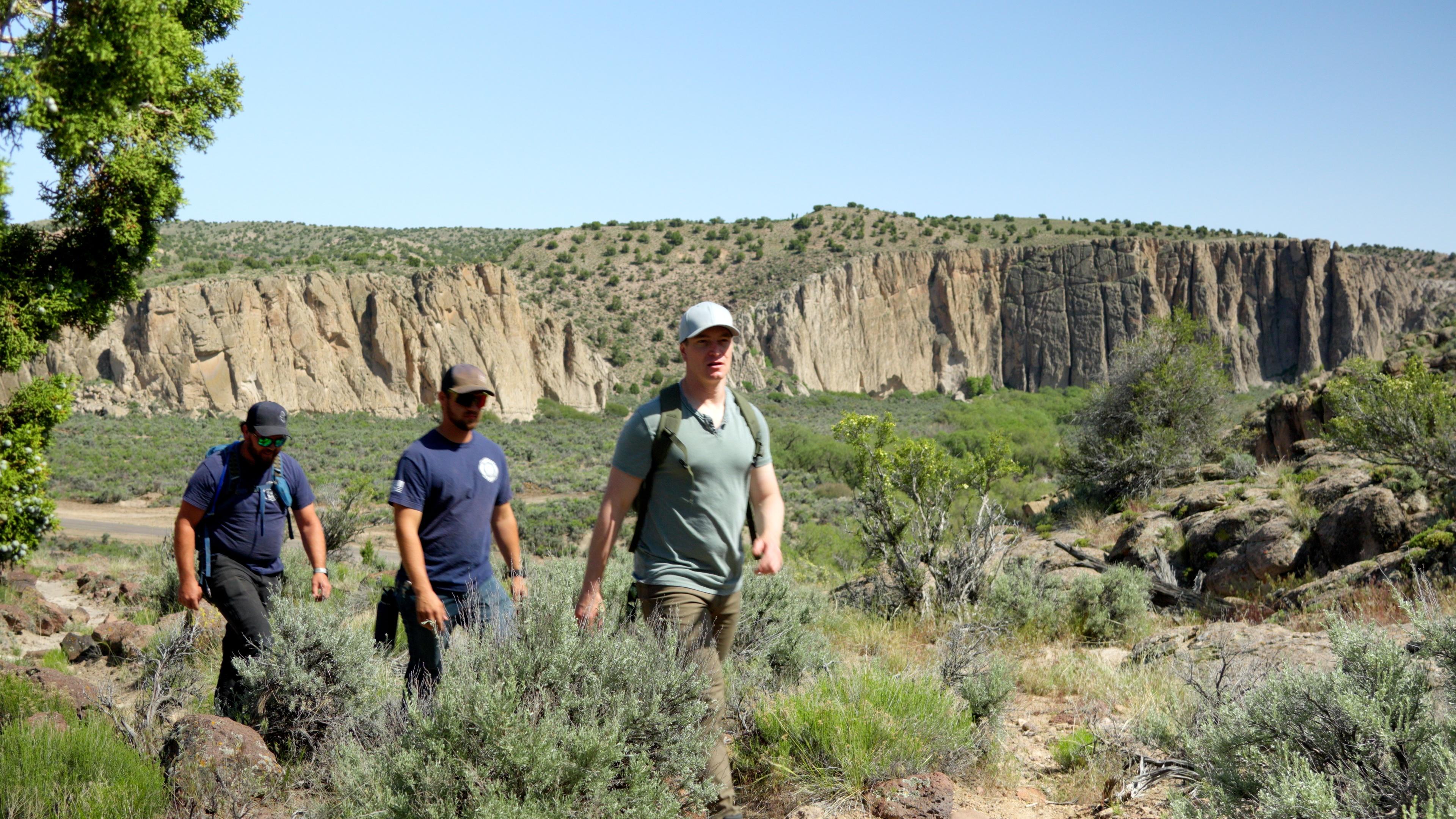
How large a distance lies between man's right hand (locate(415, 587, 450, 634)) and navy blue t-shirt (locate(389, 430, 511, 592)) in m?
0.19

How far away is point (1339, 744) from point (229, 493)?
469 centimetres

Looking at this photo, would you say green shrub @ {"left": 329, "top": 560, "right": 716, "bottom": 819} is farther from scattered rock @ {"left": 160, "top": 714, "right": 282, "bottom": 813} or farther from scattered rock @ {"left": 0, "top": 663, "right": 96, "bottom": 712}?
scattered rock @ {"left": 0, "top": 663, "right": 96, "bottom": 712}

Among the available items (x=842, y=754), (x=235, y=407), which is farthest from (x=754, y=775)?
(x=235, y=407)

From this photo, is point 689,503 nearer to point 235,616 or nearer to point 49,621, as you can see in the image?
point 235,616

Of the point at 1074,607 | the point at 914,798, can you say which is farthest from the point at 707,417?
the point at 1074,607

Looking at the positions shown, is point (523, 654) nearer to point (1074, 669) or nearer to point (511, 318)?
point (1074, 669)

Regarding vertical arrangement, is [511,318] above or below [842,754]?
above

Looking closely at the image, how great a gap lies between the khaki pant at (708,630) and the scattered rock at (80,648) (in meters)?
5.68

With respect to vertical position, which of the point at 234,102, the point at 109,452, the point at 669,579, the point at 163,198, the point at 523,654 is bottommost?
the point at 109,452

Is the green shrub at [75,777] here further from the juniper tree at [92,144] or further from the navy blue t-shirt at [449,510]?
the juniper tree at [92,144]

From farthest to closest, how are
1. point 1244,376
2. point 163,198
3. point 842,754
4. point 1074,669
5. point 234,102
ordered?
point 1244,376, point 1074,669, point 234,102, point 163,198, point 842,754

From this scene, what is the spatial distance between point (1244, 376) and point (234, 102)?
237 ft

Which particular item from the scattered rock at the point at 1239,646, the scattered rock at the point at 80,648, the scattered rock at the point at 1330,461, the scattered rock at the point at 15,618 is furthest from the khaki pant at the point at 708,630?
the scattered rock at the point at 1330,461

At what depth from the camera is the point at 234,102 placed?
5234mm
